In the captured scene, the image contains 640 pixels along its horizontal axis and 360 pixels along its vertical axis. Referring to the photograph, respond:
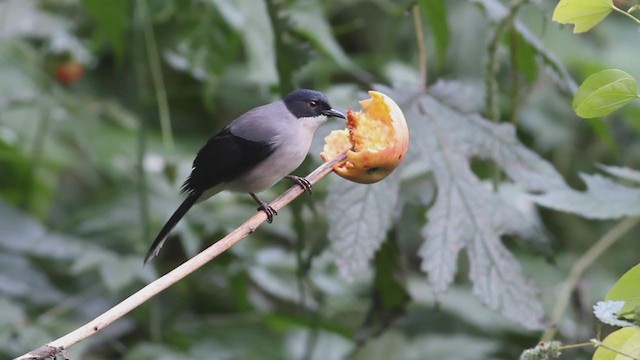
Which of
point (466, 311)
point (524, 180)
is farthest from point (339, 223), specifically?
point (466, 311)

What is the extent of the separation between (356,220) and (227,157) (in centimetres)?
29

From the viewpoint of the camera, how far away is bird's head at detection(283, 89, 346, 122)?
1792 millimetres

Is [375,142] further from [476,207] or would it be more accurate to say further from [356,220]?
[476,207]

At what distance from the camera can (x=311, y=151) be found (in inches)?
74.3

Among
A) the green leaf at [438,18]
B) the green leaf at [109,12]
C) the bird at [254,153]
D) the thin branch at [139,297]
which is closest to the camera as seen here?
the thin branch at [139,297]

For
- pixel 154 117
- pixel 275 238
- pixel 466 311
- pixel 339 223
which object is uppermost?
pixel 154 117

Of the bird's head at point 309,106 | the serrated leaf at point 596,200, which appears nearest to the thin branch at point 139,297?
the bird's head at point 309,106

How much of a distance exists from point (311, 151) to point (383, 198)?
17 centimetres

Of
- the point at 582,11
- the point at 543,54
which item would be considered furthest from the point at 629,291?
the point at 543,54

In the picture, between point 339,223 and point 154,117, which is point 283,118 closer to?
point 339,223

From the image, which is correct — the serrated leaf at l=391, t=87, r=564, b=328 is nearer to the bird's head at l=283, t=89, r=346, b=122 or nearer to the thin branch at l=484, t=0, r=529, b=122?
the thin branch at l=484, t=0, r=529, b=122

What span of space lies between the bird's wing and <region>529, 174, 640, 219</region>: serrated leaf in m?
0.57

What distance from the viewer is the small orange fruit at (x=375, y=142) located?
1402 millimetres

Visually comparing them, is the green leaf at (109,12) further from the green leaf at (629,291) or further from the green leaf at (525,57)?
the green leaf at (629,291)
